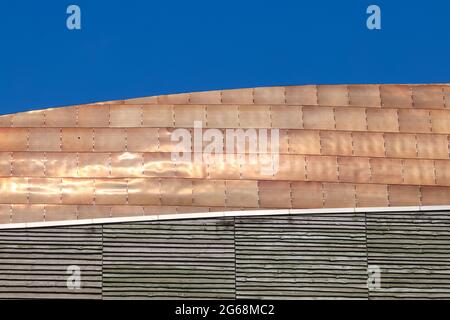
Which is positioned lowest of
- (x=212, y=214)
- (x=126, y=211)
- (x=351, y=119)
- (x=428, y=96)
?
(x=212, y=214)

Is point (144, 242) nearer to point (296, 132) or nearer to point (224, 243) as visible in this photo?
point (224, 243)

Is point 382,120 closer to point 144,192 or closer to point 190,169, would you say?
point 190,169

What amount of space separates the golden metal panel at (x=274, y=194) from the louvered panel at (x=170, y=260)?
73.0 inches

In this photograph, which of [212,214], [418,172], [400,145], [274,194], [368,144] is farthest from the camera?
[400,145]

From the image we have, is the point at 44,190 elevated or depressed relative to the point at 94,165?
depressed

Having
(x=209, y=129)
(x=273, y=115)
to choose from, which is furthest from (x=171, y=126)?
(x=273, y=115)

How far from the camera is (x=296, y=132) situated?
152 ft

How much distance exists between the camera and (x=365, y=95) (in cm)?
4753

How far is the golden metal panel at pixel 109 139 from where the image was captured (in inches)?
1790

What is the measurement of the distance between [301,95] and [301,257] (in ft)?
25.0

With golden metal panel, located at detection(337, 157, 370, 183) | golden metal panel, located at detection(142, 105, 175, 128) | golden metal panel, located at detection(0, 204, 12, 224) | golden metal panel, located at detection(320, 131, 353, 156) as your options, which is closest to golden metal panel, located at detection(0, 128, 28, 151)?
golden metal panel, located at detection(0, 204, 12, 224)

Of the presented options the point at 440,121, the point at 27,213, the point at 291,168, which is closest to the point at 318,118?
the point at 291,168

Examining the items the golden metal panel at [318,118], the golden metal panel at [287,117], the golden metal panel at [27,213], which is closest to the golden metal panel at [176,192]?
the golden metal panel at [287,117]

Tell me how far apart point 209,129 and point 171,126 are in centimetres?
163
